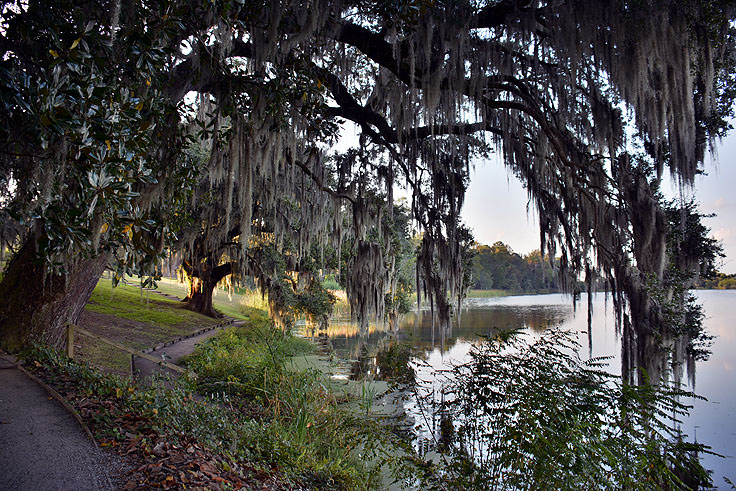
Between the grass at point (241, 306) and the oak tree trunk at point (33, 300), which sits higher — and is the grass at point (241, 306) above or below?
below

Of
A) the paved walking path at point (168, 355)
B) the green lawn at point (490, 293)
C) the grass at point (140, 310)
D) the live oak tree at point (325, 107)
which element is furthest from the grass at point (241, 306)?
the green lawn at point (490, 293)

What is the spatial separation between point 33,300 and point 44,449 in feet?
12.2

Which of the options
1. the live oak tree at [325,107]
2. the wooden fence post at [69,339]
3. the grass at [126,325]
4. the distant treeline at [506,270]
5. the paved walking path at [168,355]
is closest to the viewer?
the live oak tree at [325,107]

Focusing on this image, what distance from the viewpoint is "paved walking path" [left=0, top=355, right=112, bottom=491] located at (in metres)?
2.97

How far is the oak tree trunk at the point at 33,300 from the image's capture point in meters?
6.09

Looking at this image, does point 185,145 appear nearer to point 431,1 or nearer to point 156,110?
point 156,110

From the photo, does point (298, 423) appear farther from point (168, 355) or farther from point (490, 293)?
point (490, 293)

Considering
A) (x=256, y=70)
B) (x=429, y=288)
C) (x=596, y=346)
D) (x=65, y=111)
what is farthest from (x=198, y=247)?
(x=596, y=346)

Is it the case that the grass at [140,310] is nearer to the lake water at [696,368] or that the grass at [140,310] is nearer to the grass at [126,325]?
the grass at [126,325]

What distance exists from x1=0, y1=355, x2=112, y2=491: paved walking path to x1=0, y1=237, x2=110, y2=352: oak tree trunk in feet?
5.21

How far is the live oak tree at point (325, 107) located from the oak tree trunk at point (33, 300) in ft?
0.09

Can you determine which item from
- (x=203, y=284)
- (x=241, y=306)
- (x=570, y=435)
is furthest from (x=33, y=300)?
(x=241, y=306)

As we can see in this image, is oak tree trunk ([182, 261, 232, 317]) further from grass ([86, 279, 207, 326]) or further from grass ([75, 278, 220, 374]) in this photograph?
grass ([86, 279, 207, 326])

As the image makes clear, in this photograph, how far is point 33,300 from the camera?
20.2 ft
